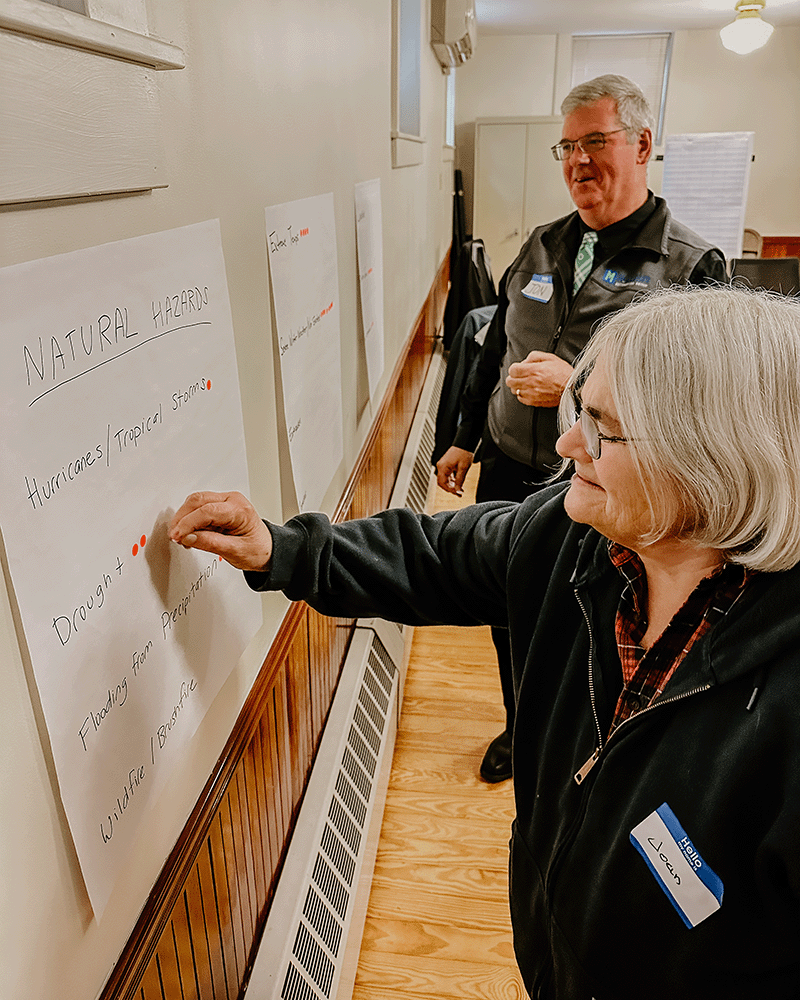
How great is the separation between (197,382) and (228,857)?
687mm

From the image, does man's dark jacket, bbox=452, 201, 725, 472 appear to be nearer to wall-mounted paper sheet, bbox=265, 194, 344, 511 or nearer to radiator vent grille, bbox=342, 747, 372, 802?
wall-mounted paper sheet, bbox=265, 194, 344, 511

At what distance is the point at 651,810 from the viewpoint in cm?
87

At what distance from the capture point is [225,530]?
3.03 ft

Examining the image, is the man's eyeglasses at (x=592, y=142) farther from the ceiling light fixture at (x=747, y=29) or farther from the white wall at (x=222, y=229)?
the ceiling light fixture at (x=747, y=29)

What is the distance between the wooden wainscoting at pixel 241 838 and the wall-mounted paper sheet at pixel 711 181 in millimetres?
6416

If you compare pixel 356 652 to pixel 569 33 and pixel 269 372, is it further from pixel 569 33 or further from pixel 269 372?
pixel 569 33

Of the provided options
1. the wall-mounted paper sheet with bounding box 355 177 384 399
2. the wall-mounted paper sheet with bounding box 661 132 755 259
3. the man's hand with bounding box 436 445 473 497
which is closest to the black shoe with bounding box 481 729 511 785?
the man's hand with bounding box 436 445 473 497

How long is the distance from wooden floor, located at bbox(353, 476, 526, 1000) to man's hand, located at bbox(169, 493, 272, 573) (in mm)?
1222

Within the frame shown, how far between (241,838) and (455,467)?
56.4 inches

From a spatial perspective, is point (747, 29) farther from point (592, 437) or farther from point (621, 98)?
point (592, 437)

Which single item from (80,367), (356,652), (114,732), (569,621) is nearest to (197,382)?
(80,367)

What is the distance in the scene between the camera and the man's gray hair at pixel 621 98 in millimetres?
1790

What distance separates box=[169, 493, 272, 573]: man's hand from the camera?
828mm

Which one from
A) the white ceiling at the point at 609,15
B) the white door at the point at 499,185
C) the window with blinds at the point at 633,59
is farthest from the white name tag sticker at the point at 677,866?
the window with blinds at the point at 633,59
